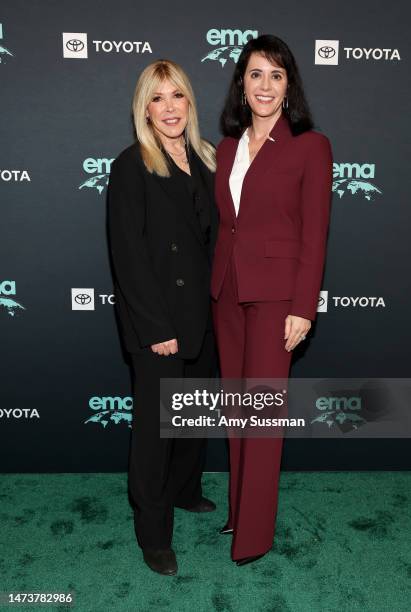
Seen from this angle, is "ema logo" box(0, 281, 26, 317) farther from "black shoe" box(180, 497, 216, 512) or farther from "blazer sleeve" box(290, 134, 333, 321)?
"blazer sleeve" box(290, 134, 333, 321)

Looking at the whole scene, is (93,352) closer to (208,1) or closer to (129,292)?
(129,292)

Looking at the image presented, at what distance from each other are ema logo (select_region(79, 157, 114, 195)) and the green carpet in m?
1.45

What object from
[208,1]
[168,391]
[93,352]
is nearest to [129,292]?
[168,391]

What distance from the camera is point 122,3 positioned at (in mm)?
2689

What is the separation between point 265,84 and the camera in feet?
7.12

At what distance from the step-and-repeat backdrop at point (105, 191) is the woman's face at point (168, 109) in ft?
1.86

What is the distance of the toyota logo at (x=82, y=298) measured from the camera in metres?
2.97

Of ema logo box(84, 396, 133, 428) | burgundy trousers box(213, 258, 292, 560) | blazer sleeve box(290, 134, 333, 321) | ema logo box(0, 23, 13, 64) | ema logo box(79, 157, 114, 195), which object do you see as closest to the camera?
blazer sleeve box(290, 134, 333, 321)

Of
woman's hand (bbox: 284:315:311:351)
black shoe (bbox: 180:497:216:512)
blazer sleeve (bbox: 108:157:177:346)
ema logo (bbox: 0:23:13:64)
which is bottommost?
black shoe (bbox: 180:497:216:512)

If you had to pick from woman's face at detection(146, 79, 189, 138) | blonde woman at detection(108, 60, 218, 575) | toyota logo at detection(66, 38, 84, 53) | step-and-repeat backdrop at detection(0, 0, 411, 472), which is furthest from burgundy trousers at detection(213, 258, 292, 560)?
toyota logo at detection(66, 38, 84, 53)

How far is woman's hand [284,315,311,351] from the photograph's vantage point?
221 cm

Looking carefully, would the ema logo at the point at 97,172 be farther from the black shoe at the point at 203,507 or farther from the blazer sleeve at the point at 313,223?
the black shoe at the point at 203,507

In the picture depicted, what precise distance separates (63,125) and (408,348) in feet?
6.46

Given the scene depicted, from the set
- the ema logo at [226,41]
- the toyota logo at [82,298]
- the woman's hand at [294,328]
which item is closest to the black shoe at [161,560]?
the woman's hand at [294,328]
